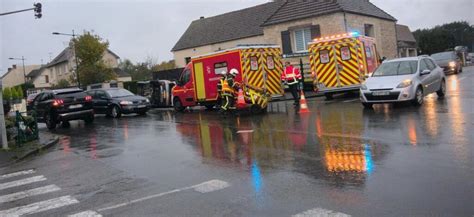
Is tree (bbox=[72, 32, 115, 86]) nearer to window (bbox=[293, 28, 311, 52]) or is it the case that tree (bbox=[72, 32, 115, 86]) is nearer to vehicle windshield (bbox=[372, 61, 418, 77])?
window (bbox=[293, 28, 311, 52])

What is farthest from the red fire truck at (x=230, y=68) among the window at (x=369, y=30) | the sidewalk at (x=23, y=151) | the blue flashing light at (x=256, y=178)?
the window at (x=369, y=30)

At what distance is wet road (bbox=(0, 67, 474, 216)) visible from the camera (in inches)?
220

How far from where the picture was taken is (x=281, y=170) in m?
7.39

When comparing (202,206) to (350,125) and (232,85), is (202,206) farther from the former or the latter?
(232,85)

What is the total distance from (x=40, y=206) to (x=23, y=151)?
6123mm

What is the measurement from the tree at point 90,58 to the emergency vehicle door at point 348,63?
1350 inches

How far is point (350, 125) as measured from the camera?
1167 cm

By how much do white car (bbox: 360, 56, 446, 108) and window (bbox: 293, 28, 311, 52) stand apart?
13674mm

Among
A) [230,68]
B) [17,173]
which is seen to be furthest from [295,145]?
[230,68]

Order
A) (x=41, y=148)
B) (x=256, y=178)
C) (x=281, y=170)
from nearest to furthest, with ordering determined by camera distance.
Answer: (x=256, y=178) → (x=281, y=170) → (x=41, y=148)

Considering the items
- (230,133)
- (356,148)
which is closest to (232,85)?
(230,133)

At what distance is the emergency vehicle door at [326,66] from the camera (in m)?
20.4

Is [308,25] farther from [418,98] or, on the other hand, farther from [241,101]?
[418,98]

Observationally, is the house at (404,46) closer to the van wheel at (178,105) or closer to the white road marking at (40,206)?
the van wheel at (178,105)
